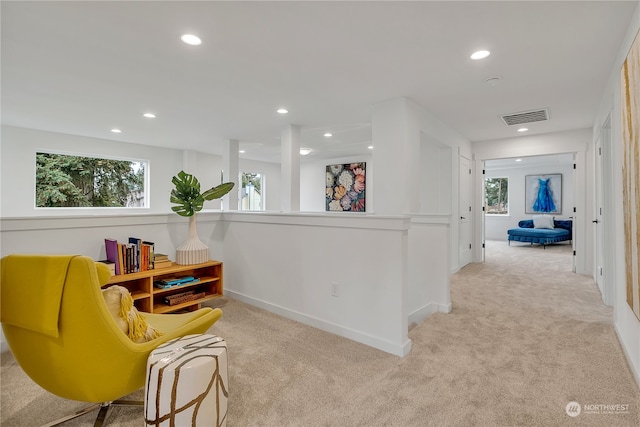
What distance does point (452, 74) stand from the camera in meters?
2.85

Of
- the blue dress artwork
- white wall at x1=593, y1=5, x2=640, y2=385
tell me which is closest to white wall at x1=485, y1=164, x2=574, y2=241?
the blue dress artwork

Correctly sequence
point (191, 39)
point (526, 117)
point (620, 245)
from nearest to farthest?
point (191, 39) → point (620, 245) → point (526, 117)

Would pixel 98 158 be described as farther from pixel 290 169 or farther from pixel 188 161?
pixel 290 169

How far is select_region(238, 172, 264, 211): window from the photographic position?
849 cm

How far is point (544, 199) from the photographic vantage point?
9.20 m

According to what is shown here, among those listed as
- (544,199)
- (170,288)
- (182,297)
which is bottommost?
(182,297)

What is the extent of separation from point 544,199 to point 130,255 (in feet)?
34.5

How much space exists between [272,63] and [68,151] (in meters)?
4.65

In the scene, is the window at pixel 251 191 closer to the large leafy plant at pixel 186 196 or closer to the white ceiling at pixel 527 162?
the large leafy plant at pixel 186 196

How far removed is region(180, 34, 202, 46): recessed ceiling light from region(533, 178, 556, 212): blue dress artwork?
33.3ft

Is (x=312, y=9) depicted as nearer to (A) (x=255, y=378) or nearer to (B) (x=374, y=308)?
(B) (x=374, y=308)

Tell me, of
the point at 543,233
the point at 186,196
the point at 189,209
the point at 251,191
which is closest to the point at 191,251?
the point at 189,209

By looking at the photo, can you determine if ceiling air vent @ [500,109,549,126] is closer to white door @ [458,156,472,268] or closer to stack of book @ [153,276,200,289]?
white door @ [458,156,472,268]

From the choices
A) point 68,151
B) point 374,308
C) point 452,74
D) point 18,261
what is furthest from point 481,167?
point 68,151
